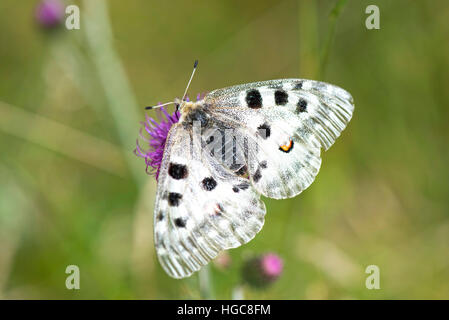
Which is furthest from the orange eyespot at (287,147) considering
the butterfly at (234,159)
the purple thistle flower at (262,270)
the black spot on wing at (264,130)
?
the purple thistle flower at (262,270)

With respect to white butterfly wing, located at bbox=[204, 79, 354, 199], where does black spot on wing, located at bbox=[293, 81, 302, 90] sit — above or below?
above

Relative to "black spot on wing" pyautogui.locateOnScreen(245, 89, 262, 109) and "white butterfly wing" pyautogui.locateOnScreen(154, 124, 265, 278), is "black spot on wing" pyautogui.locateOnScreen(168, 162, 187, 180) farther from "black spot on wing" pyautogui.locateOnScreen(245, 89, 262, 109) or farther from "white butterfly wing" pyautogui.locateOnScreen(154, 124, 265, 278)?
"black spot on wing" pyautogui.locateOnScreen(245, 89, 262, 109)

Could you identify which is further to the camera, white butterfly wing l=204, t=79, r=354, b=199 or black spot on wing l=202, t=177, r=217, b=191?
white butterfly wing l=204, t=79, r=354, b=199

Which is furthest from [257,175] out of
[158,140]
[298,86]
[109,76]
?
[109,76]

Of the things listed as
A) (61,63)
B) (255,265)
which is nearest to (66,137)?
(61,63)

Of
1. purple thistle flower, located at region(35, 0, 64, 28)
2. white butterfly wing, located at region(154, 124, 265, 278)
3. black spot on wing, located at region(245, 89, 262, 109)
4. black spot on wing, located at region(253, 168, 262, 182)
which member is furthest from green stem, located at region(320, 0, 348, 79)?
purple thistle flower, located at region(35, 0, 64, 28)
